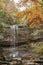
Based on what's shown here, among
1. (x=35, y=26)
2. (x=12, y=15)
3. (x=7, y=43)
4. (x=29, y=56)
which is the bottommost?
(x=29, y=56)

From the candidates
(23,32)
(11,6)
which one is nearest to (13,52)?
(23,32)

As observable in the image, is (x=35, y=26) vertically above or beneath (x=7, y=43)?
above

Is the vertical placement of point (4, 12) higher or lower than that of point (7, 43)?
higher

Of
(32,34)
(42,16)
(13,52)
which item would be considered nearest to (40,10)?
(42,16)

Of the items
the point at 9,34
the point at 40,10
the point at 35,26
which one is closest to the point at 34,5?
the point at 40,10

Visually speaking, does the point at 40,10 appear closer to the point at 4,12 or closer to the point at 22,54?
the point at 4,12

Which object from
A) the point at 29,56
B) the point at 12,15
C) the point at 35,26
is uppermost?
the point at 12,15

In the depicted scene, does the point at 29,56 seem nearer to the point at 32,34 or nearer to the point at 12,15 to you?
the point at 32,34
